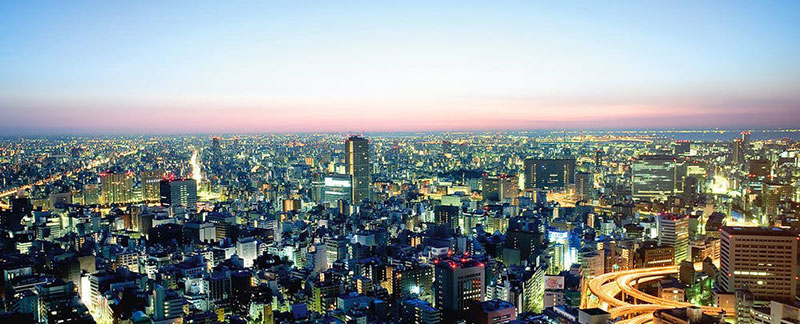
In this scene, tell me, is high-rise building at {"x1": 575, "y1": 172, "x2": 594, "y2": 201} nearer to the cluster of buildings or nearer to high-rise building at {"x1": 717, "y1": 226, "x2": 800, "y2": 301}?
the cluster of buildings

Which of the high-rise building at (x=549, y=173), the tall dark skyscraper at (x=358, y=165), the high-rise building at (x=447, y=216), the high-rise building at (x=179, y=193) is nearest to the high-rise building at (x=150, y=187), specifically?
the high-rise building at (x=179, y=193)

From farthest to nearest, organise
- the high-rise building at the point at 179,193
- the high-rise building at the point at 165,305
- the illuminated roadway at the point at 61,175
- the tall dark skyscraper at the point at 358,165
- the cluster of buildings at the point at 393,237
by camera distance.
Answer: the tall dark skyscraper at the point at 358,165, the illuminated roadway at the point at 61,175, the high-rise building at the point at 179,193, the cluster of buildings at the point at 393,237, the high-rise building at the point at 165,305

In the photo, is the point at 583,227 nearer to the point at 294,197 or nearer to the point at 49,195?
the point at 294,197

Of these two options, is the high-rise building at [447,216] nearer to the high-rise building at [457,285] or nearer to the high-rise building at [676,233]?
the high-rise building at [676,233]

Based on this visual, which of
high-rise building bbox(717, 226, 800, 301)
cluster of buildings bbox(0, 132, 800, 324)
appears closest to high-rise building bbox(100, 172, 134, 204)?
cluster of buildings bbox(0, 132, 800, 324)

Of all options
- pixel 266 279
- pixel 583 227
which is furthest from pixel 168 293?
pixel 583 227

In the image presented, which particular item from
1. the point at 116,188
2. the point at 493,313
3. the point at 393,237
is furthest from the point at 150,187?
the point at 493,313

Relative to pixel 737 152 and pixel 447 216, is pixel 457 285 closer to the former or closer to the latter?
pixel 447 216
